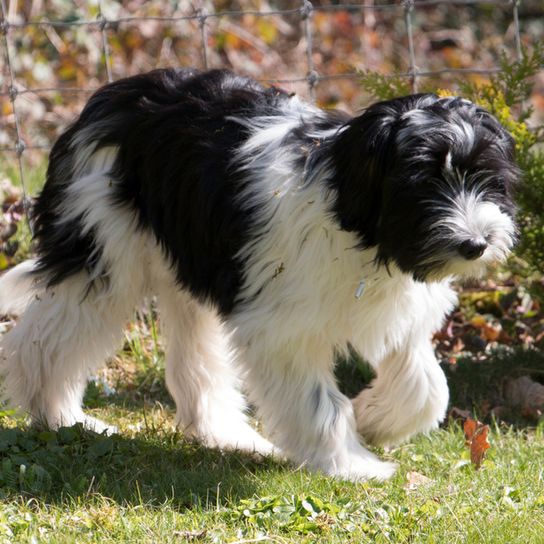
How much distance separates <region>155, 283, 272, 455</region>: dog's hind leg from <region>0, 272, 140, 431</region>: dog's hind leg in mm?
269

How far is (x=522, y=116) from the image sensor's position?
4.75 metres

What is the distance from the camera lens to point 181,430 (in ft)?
14.7

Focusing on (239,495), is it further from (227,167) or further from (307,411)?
(227,167)

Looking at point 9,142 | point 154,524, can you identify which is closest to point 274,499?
point 154,524

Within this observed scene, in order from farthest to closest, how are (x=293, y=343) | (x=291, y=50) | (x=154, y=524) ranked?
1. (x=291, y=50)
2. (x=293, y=343)
3. (x=154, y=524)

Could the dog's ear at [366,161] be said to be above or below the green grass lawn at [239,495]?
above

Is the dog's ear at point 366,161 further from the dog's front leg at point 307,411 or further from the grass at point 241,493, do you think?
the grass at point 241,493

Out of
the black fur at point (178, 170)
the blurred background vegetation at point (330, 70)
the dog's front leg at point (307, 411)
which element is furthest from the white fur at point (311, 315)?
the blurred background vegetation at point (330, 70)

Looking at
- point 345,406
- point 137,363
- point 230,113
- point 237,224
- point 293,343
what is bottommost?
point 137,363

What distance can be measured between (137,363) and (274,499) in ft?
6.03

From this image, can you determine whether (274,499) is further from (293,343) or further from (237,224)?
(237,224)

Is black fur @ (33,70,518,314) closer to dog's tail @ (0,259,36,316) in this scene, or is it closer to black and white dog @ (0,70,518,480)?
black and white dog @ (0,70,518,480)

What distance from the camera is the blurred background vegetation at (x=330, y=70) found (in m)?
4.80

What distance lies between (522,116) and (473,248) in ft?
5.60
